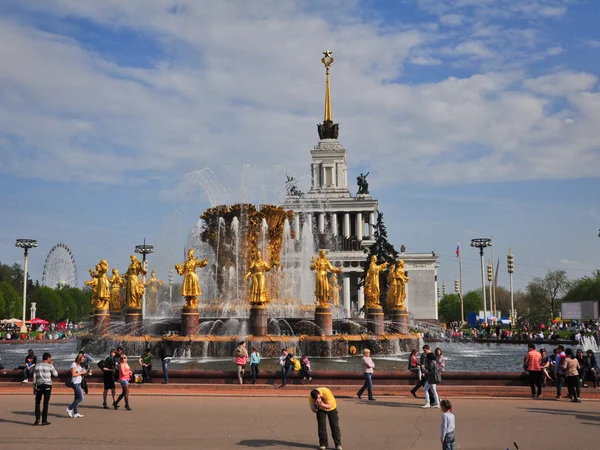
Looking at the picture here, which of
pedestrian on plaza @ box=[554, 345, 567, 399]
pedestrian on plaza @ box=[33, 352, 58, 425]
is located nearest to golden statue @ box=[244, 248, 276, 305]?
pedestrian on plaza @ box=[554, 345, 567, 399]

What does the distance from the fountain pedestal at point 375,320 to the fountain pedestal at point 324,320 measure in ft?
13.2

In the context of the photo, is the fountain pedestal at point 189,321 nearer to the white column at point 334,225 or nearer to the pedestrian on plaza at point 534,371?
the pedestrian on plaza at point 534,371

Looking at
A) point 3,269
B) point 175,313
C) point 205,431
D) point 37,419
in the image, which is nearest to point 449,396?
point 205,431

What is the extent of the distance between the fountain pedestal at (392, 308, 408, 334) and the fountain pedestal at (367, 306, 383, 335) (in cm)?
124

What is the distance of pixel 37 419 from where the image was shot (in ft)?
40.8

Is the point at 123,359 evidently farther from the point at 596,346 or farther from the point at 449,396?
the point at 596,346

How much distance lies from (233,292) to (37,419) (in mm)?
22690

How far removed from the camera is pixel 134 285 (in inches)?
1261

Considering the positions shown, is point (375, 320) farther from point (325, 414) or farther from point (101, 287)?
point (325, 414)

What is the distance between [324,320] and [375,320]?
179 inches

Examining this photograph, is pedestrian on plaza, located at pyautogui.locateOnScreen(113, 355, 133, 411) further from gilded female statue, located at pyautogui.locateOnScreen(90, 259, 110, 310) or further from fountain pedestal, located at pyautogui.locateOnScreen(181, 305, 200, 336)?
gilded female statue, located at pyautogui.locateOnScreen(90, 259, 110, 310)

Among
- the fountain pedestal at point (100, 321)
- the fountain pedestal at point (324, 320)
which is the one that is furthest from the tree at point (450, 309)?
the fountain pedestal at point (324, 320)

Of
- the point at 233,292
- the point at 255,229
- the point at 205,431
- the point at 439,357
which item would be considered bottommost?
the point at 205,431

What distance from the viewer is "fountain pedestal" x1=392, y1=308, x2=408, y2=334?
3282cm
